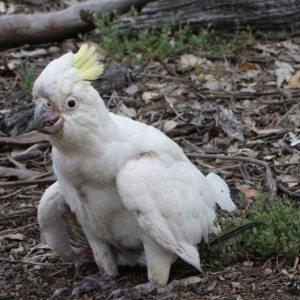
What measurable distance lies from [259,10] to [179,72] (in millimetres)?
1147

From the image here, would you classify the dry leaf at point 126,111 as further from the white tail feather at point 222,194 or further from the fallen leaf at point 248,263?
the fallen leaf at point 248,263

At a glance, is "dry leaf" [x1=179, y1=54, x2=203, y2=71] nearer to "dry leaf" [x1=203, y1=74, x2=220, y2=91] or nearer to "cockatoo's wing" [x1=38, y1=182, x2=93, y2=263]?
"dry leaf" [x1=203, y1=74, x2=220, y2=91]

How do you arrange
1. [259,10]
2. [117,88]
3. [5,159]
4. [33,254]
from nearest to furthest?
[33,254] → [5,159] → [117,88] → [259,10]

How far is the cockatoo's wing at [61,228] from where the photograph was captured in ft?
15.8

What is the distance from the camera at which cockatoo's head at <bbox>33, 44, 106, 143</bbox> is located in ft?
13.4

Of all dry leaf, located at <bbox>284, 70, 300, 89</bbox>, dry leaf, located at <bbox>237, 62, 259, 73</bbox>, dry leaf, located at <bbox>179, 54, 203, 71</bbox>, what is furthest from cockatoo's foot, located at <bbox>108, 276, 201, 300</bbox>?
dry leaf, located at <bbox>237, 62, 259, 73</bbox>

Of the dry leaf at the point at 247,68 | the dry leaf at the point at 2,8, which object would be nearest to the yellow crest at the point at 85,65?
the dry leaf at the point at 247,68

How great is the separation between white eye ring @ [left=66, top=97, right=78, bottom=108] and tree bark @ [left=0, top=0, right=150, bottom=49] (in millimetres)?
4177

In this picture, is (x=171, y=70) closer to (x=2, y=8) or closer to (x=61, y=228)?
(x=2, y=8)

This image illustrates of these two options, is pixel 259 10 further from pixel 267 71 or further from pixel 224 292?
pixel 224 292

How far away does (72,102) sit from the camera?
412cm

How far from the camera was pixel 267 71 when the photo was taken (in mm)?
7695

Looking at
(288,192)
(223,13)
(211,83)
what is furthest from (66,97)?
(223,13)

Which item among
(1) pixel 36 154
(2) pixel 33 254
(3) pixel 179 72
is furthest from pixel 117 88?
(2) pixel 33 254
